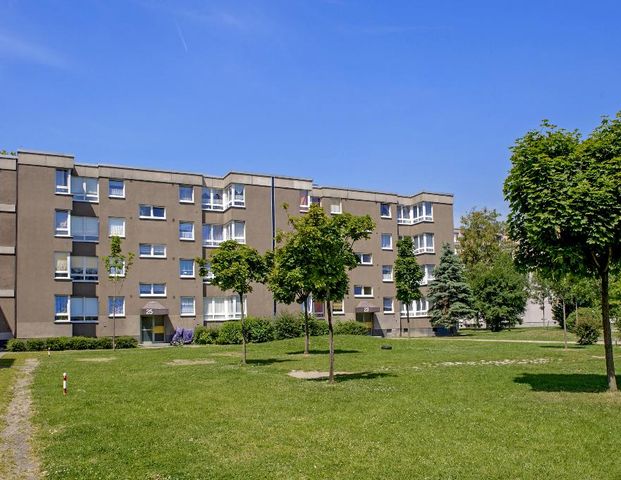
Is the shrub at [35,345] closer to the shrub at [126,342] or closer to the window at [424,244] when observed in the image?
the shrub at [126,342]

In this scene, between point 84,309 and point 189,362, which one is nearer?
point 189,362

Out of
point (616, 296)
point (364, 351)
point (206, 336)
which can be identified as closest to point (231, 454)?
point (364, 351)

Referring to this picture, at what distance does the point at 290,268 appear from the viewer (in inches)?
979

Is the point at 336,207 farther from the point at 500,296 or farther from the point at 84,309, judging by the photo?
the point at 84,309

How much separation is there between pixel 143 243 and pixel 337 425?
39247 mm

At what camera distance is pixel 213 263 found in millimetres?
26266

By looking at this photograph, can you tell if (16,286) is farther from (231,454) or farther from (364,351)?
(231,454)

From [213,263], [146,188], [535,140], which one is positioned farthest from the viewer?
[146,188]

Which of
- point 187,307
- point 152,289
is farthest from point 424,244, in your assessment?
point 152,289

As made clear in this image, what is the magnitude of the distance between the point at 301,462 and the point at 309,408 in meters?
4.76

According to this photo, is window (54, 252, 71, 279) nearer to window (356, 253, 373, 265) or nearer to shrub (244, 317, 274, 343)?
shrub (244, 317, 274, 343)

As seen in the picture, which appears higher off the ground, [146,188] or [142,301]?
[146,188]

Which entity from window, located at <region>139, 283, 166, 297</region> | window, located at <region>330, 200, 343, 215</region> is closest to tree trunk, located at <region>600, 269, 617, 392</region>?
window, located at <region>139, 283, 166, 297</region>

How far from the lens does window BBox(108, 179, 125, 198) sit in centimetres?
4803
